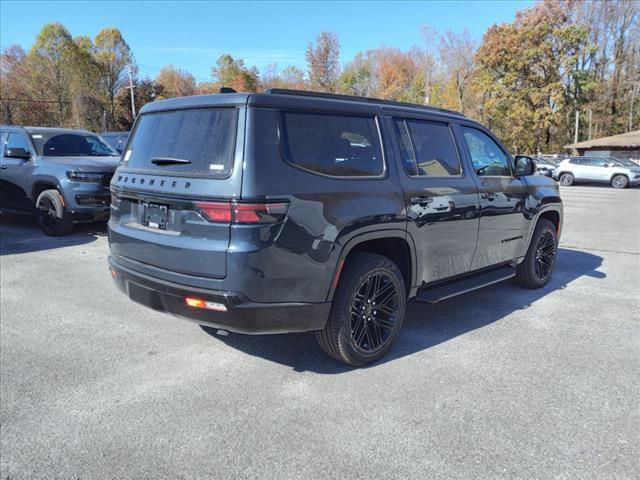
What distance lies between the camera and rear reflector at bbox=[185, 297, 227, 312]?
2.97 metres

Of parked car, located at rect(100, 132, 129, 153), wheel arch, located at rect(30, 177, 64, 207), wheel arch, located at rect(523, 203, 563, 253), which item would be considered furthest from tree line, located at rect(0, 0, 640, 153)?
wheel arch, located at rect(523, 203, 563, 253)

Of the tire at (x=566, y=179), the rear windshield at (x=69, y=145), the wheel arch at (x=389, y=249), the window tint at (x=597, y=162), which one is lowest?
the wheel arch at (x=389, y=249)

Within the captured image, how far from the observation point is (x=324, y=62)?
45.6 metres

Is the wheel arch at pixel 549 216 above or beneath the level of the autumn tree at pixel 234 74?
beneath

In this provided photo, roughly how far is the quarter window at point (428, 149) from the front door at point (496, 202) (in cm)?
30

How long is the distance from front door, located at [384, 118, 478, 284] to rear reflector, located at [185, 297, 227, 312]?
156cm

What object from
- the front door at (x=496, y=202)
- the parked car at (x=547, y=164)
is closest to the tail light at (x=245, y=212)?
the front door at (x=496, y=202)

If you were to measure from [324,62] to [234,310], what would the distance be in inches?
1808

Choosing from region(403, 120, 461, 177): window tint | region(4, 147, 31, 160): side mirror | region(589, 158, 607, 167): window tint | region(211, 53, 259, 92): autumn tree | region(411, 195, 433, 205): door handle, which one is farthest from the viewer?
region(211, 53, 259, 92): autumn tree

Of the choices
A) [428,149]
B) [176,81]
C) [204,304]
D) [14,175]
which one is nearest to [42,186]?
[14,175]

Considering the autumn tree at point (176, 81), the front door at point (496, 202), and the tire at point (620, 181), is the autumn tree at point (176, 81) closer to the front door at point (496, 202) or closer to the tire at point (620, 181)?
the tire at point (620, 181)

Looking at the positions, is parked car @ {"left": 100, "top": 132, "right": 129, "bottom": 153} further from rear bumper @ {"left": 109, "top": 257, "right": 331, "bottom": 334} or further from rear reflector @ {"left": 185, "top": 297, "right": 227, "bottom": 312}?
rear reflector @ {"left": 185, "top": 297, "right": 227, "bottom": 312}

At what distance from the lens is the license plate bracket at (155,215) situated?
325cm

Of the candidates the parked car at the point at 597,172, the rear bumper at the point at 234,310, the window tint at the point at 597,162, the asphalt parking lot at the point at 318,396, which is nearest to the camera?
the asphalt parking lot at the point at 318,396
